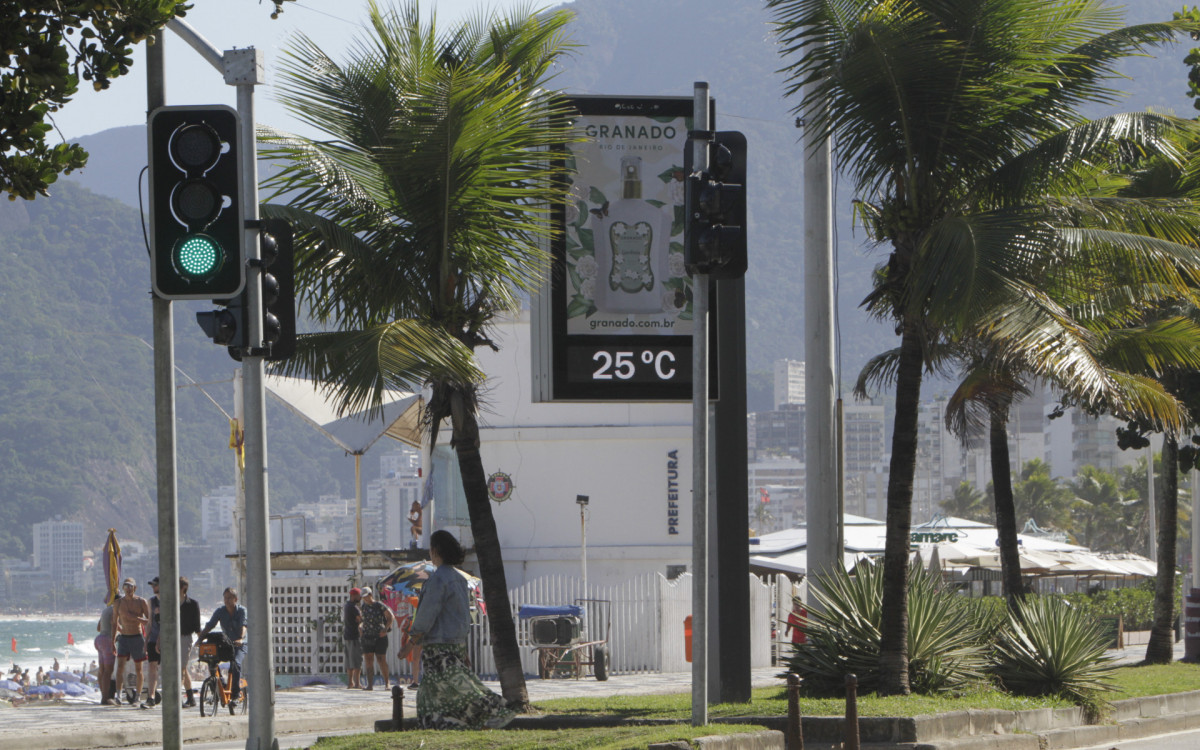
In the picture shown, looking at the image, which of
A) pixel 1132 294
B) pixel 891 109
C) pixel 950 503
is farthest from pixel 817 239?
pixel 950 503

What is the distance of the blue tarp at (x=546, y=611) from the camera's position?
26.3 meters

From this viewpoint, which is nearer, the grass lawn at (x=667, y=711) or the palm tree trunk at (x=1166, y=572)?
the grass lawn at (x=667, y=711)

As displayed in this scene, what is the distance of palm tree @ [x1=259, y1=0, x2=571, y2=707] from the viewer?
43.2 ft

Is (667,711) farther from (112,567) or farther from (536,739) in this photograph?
(112,567)

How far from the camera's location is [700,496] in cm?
1007

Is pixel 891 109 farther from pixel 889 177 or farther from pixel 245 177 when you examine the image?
pixel 245 177

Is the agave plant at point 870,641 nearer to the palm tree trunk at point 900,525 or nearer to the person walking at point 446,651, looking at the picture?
the palm tree trunk at point 900,525

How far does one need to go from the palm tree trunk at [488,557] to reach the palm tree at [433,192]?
0.02 meters

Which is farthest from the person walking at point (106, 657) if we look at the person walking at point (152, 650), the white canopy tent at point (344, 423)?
the white canopy tent at point (344, 423)

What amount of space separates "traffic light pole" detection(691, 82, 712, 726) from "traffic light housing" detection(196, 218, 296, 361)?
2889 mm

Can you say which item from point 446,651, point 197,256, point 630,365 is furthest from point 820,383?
point 197,256

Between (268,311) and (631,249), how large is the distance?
542 cm

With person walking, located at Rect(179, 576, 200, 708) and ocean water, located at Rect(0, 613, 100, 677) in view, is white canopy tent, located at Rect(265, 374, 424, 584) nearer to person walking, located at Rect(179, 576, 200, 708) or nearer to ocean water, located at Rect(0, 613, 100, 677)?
person walking, located at Rect(179, 576, 200, 708)

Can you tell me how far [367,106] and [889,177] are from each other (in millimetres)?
5169
